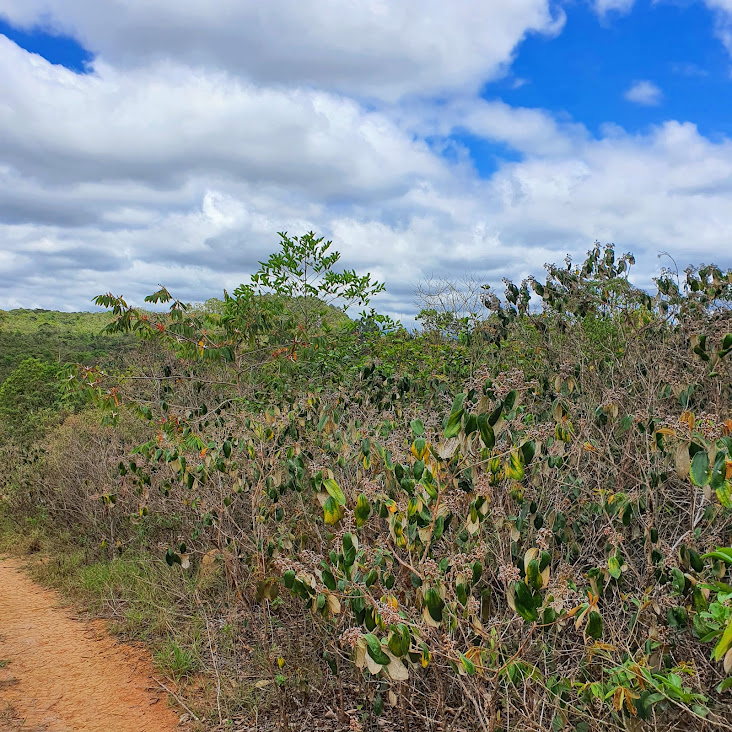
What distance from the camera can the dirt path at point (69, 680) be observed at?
4301 millimetres

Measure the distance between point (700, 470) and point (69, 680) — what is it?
15.7ft

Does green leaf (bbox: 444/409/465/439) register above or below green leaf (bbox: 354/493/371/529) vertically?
above

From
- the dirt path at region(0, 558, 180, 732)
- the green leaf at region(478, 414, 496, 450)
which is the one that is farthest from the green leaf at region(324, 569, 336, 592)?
the dirt path at region(0, 558, 180, 732)

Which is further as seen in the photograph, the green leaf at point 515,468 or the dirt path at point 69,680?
the dirt path at point 69,680

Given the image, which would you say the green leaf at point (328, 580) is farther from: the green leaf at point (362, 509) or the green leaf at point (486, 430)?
the green leaf at point (486, 430)

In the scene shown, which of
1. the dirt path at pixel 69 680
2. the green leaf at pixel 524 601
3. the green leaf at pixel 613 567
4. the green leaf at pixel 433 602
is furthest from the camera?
the dirt path at pixel 69 680

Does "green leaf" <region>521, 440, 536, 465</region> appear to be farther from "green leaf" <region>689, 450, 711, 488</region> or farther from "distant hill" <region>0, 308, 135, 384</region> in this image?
"distant hill" <region>0, 308, 135, 384</region>

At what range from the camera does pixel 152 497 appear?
22.7ft

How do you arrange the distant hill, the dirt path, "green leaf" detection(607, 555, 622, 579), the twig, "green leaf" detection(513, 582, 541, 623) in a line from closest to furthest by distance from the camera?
"green leaf" detection(513, 582, 541, 623) < "green leaf" detection(607, 555, 622, 579) < the twig < the dirt path < the distant hill

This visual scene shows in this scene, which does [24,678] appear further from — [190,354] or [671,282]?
[671,282]

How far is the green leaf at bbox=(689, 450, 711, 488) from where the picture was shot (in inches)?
91.2

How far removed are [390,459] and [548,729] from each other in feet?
4.65

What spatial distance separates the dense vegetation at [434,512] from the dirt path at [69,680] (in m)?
0.26

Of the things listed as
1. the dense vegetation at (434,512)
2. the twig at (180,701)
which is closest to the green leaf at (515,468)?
the dense vegetation at (434,512)
